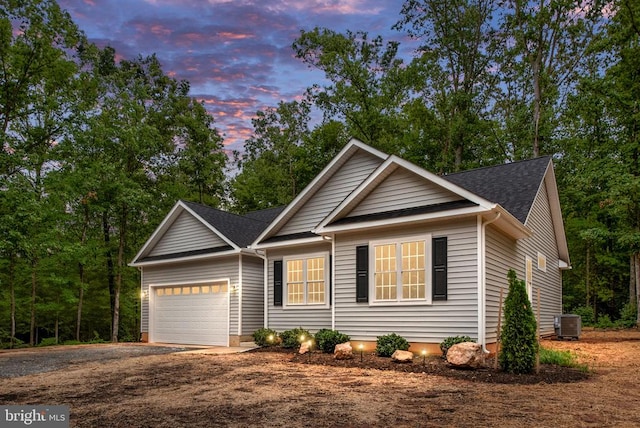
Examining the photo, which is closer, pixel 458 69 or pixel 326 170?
pixel 326 170

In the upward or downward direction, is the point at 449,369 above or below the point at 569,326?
above

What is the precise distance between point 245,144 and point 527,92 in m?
21.6

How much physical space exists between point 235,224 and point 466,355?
1136 centimetres

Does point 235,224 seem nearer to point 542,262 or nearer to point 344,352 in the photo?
point 344,352

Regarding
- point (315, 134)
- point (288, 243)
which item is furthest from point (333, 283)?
point (315, 134)

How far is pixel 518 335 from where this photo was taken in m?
8.80

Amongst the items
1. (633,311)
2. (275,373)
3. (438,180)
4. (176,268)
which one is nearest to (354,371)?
(275,373)

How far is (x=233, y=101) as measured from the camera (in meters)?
32.3

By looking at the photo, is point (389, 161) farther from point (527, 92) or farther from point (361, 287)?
point (527, 92)

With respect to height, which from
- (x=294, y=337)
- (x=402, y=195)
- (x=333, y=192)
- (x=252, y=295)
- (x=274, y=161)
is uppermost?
(x=274, y=161)

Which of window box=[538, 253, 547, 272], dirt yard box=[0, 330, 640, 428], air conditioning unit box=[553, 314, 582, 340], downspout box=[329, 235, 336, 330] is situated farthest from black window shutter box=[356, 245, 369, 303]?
air conditioning unit box=[553, 314, 582, 340]

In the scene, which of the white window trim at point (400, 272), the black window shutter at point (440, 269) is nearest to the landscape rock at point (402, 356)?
the white window trim at point (400, 272)

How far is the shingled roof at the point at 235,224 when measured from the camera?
666 inches

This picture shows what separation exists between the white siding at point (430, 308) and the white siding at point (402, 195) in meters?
0.68
